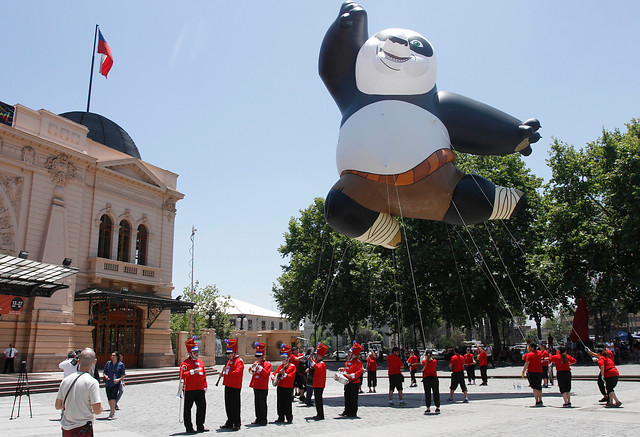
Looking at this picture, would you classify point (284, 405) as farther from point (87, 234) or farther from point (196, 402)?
point (87, 234)

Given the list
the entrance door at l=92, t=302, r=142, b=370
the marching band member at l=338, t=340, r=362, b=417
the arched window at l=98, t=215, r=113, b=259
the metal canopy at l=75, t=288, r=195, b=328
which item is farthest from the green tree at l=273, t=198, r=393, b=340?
the marching band member at l=338, t=340, r=362, b=417

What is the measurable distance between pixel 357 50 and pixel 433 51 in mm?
1834

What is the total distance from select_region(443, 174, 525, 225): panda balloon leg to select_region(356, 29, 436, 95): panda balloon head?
8.36ft

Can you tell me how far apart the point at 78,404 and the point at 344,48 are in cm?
956

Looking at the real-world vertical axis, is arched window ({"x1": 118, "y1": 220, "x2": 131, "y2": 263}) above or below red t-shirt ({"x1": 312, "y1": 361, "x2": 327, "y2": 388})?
above

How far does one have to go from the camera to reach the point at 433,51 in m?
11.7

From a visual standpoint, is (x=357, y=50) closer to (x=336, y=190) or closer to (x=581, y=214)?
(x=336, y=190)

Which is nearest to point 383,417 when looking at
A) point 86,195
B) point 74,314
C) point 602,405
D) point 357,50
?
point 602,405

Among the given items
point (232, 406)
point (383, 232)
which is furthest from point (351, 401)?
point (383, 232)

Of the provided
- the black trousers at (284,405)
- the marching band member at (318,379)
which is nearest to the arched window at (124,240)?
the marching band member at (318,379)

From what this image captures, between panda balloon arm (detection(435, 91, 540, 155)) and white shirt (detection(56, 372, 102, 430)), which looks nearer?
white shirt (detection(56, 372, 102, 430))

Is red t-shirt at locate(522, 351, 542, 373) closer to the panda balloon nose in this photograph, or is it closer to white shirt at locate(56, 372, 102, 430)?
the panda balloon nose

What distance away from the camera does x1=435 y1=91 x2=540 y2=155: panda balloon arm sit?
11.4 meters

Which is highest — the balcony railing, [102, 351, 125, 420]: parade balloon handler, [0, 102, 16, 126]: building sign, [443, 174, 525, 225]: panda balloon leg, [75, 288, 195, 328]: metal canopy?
[0, 102, 16, 126]: building sign
